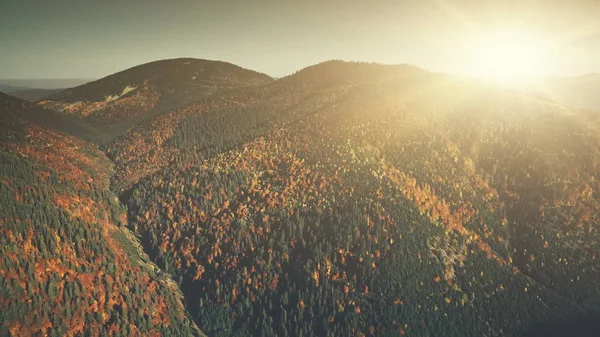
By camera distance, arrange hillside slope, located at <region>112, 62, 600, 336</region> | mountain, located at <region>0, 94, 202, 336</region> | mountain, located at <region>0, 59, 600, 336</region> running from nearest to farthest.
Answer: mountain, located at <region>0, 94, 202, 336</region> < mountain, located at <region>0, 59, 600, 336</region> < hillside slope, located at <region>112, 62, 600, 336</region>

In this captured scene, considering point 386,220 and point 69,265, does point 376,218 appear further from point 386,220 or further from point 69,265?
point 69,265

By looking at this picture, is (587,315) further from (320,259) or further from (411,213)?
(320,259)

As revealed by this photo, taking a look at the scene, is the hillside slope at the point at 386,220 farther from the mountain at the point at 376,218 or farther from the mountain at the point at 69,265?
the mountain at the point at 69,265

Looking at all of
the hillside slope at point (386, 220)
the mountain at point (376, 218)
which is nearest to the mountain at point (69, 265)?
the mountain at point (376, 218)

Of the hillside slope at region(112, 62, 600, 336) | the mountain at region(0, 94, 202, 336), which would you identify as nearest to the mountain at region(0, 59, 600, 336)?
the hillside slope at region(112, 62, 600, 336)

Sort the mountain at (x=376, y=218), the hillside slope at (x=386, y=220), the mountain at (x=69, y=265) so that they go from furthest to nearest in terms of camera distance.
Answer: the hillside slope at (x=386, y=220), the mountain at (x=376, y=218), the mountain at (x=69, y=265)

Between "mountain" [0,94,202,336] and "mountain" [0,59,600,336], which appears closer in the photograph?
"mountain" [0,94,202,336]

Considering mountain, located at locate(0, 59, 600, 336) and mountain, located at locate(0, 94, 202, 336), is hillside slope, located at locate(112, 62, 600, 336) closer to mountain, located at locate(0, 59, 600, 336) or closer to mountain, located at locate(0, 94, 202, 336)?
mountain, located at locate(0, 59, 600, 336)
